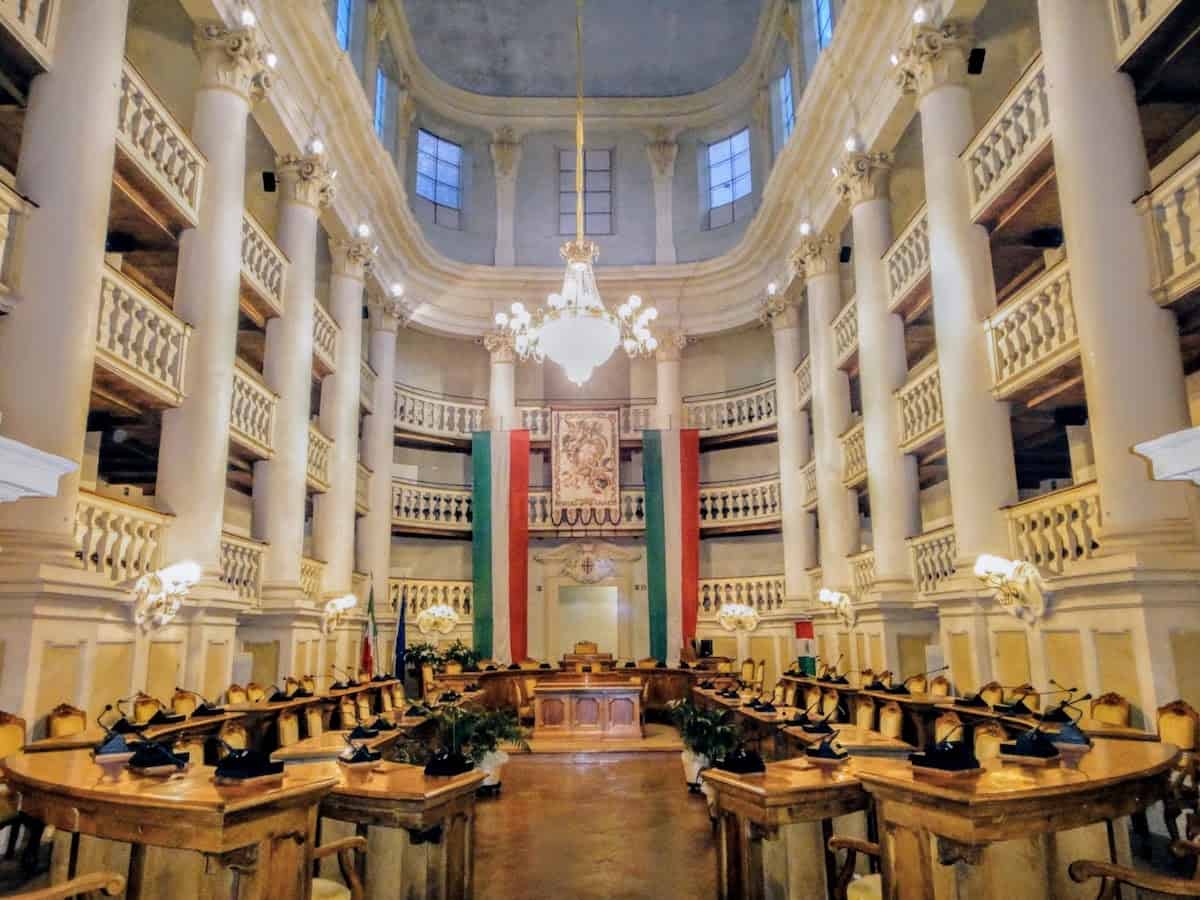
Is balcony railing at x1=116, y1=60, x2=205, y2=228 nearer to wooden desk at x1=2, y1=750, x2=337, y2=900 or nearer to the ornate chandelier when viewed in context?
the ornate chandelier

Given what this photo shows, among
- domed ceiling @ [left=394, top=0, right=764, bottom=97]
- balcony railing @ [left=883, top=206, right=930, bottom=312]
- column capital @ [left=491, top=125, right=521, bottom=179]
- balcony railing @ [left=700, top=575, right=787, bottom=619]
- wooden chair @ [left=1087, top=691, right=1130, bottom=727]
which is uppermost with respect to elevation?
domed ceiling @ [left=394, top=0, right=764, bottom=97]

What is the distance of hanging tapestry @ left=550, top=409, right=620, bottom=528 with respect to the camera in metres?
20.0

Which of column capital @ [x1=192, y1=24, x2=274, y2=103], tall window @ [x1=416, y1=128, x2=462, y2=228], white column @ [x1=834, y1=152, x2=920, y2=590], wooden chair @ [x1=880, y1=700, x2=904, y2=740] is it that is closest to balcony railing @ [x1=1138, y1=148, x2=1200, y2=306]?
wooden chair @ [x1=880, y1=700, x2=904, y2=740]

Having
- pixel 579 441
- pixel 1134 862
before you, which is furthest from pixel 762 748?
pixel 579 441

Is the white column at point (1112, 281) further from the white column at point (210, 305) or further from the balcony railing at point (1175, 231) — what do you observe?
the white column at point (210, 305)

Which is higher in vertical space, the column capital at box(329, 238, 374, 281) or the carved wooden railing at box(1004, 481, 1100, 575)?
the column capital at box(329, 238, 374, 281)

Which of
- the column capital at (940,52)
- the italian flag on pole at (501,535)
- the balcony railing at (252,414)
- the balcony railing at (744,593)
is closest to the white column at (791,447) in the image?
the balcony railing at (744,593)

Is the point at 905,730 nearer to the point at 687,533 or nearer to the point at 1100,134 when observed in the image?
the point at 1100,134

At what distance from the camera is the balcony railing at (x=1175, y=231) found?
6762mm

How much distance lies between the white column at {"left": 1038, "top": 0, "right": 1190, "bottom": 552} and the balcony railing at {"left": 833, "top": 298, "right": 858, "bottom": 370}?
6.67 meters

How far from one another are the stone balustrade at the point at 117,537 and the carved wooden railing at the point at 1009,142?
9.54 metres

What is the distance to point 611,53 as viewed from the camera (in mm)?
20922

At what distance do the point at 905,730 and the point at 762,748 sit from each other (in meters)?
1.60

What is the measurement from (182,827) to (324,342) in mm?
12725
